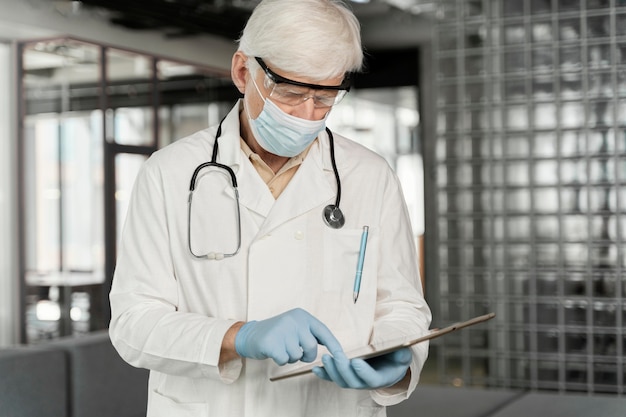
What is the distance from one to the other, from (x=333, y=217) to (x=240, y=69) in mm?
302

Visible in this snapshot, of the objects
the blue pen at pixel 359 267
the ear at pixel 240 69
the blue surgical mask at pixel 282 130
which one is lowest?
the blue pen at pixel 359 267

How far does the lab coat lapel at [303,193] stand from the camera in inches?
52.6

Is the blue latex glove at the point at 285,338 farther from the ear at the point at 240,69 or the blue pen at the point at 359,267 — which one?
the ear at the point at 240,69

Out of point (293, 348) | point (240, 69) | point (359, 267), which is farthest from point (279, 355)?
point (240, 69)

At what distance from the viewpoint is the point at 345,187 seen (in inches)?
55.4

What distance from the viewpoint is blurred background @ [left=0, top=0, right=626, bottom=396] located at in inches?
177

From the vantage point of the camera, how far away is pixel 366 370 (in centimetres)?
114

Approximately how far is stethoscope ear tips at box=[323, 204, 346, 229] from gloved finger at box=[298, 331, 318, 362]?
247 millimetres

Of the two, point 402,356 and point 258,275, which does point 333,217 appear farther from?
point 402,356

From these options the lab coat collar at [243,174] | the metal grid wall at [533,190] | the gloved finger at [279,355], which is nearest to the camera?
the gloved finger at [279,355]

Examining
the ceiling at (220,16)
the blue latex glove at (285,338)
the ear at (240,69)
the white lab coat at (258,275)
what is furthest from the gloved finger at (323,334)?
the ceiling at (220,16)

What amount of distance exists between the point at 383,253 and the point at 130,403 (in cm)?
208

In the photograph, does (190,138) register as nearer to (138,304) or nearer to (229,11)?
(138,304)

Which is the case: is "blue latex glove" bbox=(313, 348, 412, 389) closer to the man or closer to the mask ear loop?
the man
